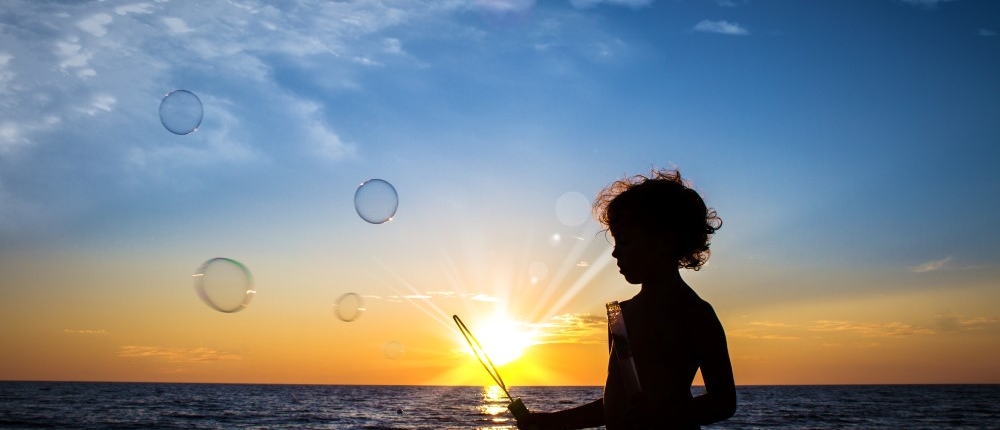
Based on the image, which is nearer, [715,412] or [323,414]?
[715,412]

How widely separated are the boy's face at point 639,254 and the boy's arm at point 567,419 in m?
0.43

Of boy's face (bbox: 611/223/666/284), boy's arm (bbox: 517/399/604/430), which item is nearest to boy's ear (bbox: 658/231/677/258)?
boy's face (bbox: 611/223/666/284)

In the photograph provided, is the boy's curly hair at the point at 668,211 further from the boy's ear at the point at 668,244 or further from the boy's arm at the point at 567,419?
the boy's arm at the point at 567,419

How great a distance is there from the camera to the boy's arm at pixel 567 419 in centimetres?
218

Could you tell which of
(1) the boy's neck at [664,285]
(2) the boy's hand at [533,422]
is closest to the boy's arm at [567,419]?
(2) the boy's hand at [533,422]

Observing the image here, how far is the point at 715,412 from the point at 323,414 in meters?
59.4

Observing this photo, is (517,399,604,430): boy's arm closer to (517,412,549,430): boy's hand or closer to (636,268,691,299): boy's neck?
(517,412,549,430): boy's hand

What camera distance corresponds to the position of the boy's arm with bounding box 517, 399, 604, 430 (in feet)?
7.15

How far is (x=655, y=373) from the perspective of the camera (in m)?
1.88

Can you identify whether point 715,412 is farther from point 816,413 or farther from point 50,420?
point 816,413

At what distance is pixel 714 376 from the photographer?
1.78 meters

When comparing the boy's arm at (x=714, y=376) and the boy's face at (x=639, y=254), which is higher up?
the boy's face at (x=639, y=254)

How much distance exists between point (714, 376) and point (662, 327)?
0.19 metres

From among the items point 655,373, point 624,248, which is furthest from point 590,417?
point 624,248
